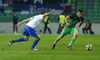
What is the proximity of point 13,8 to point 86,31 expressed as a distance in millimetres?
9467

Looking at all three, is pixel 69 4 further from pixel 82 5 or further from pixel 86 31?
pixel 86 31

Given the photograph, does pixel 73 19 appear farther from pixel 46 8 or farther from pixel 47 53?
pixel 46 8

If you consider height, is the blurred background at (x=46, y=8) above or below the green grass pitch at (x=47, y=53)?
below

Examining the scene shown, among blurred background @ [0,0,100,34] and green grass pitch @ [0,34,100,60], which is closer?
green grass pitch @ [0,34,100,60]

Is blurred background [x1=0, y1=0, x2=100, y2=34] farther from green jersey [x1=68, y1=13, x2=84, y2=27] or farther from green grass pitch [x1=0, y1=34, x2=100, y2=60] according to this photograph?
green jersey [x1=68, y1=13, x2=84, y2=27]

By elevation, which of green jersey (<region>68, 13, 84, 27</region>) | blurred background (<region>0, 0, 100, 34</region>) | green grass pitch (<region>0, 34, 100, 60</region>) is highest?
green jersey (<region>68, 13, 84, 27</region>)

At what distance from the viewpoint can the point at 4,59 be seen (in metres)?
10.0

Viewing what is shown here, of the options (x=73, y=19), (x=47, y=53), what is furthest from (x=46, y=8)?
(x=47, y=53)

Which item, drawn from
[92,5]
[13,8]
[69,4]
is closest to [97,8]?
[92,5]

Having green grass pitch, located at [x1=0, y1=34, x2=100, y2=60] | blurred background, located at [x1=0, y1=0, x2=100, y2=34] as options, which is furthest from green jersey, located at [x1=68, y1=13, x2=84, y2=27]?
blurred background, located at [x1=0, y1=0, x2=100, y2=34]

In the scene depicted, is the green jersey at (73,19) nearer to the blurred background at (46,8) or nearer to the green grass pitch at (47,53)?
the green grass pitch at (47,53)

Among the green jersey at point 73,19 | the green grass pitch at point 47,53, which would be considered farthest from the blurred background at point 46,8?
the green jersey at point 73,19

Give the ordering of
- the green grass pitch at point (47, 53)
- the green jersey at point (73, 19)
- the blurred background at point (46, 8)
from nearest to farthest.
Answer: the green grass pitch at point (47, 53) < the green jersey at point (73, 19) < the blurred background at point (46, 8)

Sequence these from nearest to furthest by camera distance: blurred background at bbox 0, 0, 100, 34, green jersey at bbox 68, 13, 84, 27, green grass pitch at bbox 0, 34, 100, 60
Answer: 1. green grass pitch at bbox 0, 34, 100, 60
2. green jersey at bbox 68, 13, 84, 27
3. blurred background at bbox 0, 0, 100, 34
